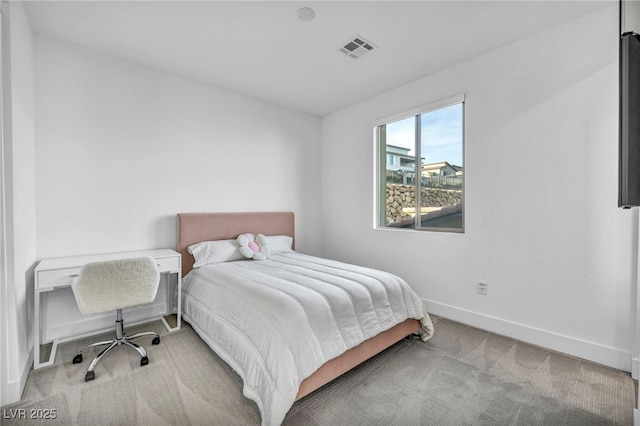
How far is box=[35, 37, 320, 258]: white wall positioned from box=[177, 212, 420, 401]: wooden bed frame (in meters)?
0.18

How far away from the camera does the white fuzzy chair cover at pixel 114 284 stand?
2037 mm

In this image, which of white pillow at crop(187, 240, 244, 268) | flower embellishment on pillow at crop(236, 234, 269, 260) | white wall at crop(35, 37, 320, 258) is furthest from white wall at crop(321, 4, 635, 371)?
white wall at crop(35, 37, 320, 258)

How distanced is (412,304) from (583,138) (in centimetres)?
193

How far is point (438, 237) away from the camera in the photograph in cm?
321

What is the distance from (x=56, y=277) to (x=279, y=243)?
2.19m

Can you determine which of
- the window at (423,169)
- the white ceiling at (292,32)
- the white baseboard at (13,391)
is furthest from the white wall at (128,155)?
the window at (423,169)

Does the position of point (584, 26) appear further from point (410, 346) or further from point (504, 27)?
point (410, 346)

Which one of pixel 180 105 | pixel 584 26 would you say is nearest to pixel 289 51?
pixel 180 105

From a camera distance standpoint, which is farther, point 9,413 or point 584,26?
point 584,26

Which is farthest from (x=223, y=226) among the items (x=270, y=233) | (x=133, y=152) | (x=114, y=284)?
(x=114, y=284)

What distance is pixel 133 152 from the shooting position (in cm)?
301

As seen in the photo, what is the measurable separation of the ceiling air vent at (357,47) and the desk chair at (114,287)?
2591 millimetres

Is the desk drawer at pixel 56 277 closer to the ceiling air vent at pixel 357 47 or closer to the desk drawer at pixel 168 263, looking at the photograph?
the desk drawer at pixel 168 263

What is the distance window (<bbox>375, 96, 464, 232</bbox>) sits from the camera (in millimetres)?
3166
